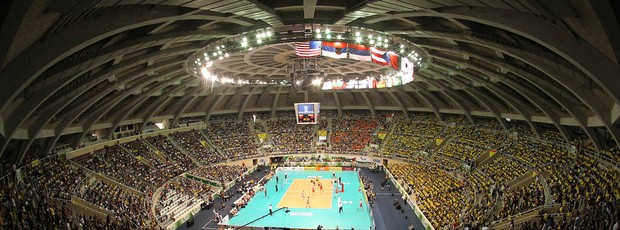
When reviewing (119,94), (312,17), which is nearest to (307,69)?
(312,17)

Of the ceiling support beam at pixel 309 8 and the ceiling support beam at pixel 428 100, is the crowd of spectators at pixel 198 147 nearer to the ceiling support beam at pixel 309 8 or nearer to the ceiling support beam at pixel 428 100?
the ceiling support beam at pixel 428 100

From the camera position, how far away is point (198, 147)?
46500 mm

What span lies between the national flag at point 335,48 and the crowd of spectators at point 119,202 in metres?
15.8

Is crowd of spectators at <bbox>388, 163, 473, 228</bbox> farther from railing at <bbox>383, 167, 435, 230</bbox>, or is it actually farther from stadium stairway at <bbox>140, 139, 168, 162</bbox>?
stadium stairway at <bbox>140, 139, 168, 162</bbox>

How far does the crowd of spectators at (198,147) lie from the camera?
44597 mm

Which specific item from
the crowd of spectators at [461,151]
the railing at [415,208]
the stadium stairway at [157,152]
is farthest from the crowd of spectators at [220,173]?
the crowd of spectators at [461,151]

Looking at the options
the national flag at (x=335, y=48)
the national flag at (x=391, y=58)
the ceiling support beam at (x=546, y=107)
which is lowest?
the ceiling support beam at (x=546, y=107)

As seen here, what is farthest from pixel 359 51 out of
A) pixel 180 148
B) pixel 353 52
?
pixel 180 148

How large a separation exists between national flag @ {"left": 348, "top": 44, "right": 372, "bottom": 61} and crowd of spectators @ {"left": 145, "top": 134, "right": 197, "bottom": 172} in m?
26.6

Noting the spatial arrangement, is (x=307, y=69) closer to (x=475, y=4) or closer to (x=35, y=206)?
(x=475, y=4)

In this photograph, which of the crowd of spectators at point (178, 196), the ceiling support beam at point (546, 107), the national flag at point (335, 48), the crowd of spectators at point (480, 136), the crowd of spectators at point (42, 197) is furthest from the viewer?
the crowd of spectators at point (480, 136)

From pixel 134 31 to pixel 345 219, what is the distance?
1985cm

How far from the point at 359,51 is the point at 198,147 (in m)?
31.7

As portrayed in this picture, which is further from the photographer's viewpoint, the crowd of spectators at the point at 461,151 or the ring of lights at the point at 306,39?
the crowd of spectators at the point at 461,151
